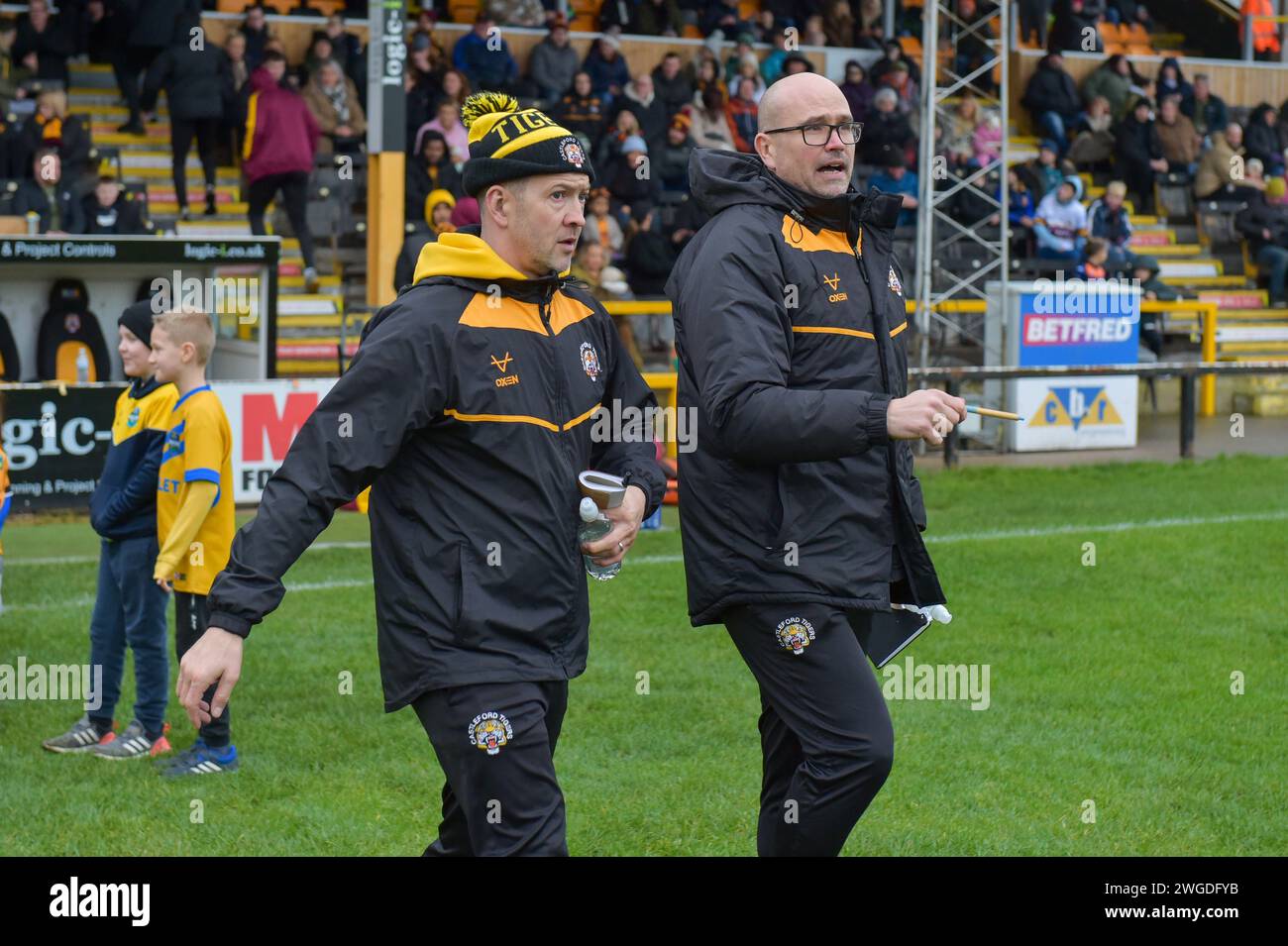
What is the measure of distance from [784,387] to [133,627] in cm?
358

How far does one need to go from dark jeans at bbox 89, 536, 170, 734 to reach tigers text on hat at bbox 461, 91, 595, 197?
318 cm

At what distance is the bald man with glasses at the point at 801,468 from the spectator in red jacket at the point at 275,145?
14.1 meters

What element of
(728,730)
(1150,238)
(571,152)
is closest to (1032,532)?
(728,730)

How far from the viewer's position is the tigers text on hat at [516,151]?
13.7ft

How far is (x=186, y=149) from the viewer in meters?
18.8

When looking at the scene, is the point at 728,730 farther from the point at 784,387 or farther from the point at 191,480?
the point at 784,387

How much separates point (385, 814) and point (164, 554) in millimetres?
1262

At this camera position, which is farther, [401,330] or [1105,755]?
[1105,755]
